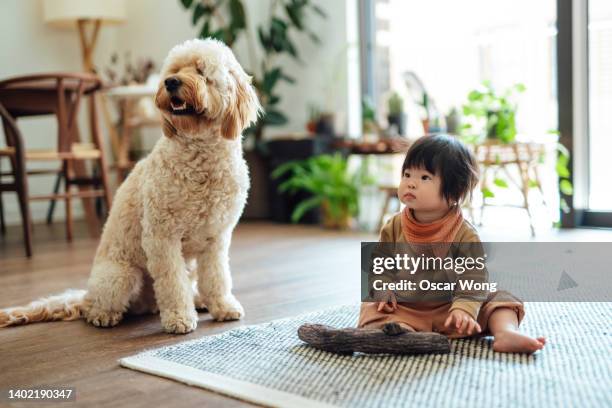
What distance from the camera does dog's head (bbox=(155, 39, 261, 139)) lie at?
2.00 meters

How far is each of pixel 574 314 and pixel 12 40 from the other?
5359 mm

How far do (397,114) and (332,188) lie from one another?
628 millimetres

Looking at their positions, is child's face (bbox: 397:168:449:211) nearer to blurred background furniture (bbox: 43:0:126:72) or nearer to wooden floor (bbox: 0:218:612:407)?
wooden floor (bbox: 0:218:612:407)

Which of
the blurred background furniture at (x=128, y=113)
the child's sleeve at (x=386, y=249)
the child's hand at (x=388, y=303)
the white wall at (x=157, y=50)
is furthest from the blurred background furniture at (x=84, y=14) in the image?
the child's hand at (x=388, y=303)

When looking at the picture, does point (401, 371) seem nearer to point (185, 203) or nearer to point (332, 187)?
point (185, 203)

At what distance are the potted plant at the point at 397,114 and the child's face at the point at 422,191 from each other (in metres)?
2.77

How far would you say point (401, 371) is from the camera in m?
1.57

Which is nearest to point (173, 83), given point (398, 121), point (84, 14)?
point (398, 121)

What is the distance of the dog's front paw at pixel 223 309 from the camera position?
2211mm

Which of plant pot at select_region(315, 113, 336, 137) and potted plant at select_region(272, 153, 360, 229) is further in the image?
plant pot at select_region(315, 113, 336, 137)

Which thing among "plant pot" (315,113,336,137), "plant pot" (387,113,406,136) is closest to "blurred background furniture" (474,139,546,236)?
"plant pot" (387,113,406,136)

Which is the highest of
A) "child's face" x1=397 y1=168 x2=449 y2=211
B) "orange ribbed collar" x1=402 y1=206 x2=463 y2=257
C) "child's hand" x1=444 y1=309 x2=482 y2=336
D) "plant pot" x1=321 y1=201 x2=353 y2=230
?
"child's face" x1=397 y1=168 x2=449 y2=211

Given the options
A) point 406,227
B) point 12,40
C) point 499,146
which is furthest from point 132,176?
point 12,40

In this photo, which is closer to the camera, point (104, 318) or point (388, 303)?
point (388, 303)
